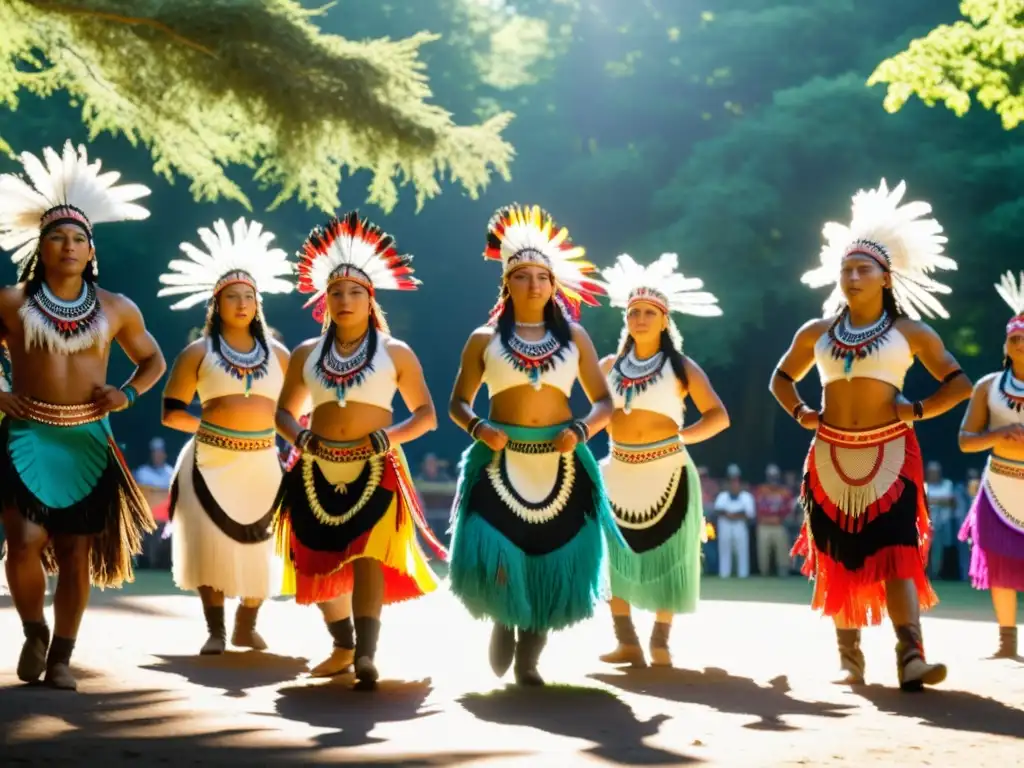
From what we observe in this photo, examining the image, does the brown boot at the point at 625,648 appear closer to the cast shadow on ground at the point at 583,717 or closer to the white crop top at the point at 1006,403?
the cast shadow on ground at the point at 583,717

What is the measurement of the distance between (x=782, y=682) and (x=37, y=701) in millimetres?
3404

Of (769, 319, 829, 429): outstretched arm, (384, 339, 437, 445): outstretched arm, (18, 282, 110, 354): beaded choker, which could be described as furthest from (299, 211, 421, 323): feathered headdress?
(769, 319, 829, 429): outstretched arm

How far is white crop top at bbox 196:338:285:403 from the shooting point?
9.16 meters

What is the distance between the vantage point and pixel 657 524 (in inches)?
359

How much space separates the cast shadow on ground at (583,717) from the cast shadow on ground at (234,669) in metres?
1.10

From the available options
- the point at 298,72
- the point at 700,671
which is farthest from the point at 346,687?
the point at 298,72

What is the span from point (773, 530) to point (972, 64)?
7.69 m

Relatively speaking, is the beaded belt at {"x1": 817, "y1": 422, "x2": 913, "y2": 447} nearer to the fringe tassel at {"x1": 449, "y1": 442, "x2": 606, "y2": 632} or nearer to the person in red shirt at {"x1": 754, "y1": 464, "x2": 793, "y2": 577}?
the fringe tassel at {"x1": 449, "y1": 442, "x2": 606, "y2": 632}

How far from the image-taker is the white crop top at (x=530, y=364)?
7.83m

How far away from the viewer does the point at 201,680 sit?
7.71 metres

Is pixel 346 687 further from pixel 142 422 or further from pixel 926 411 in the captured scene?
pixel 142 422

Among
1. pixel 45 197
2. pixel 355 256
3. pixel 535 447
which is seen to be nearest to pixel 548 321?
pixel 535 447

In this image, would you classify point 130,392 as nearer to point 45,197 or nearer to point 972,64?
point 45,197

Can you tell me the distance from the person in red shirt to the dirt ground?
1032 centimetres
